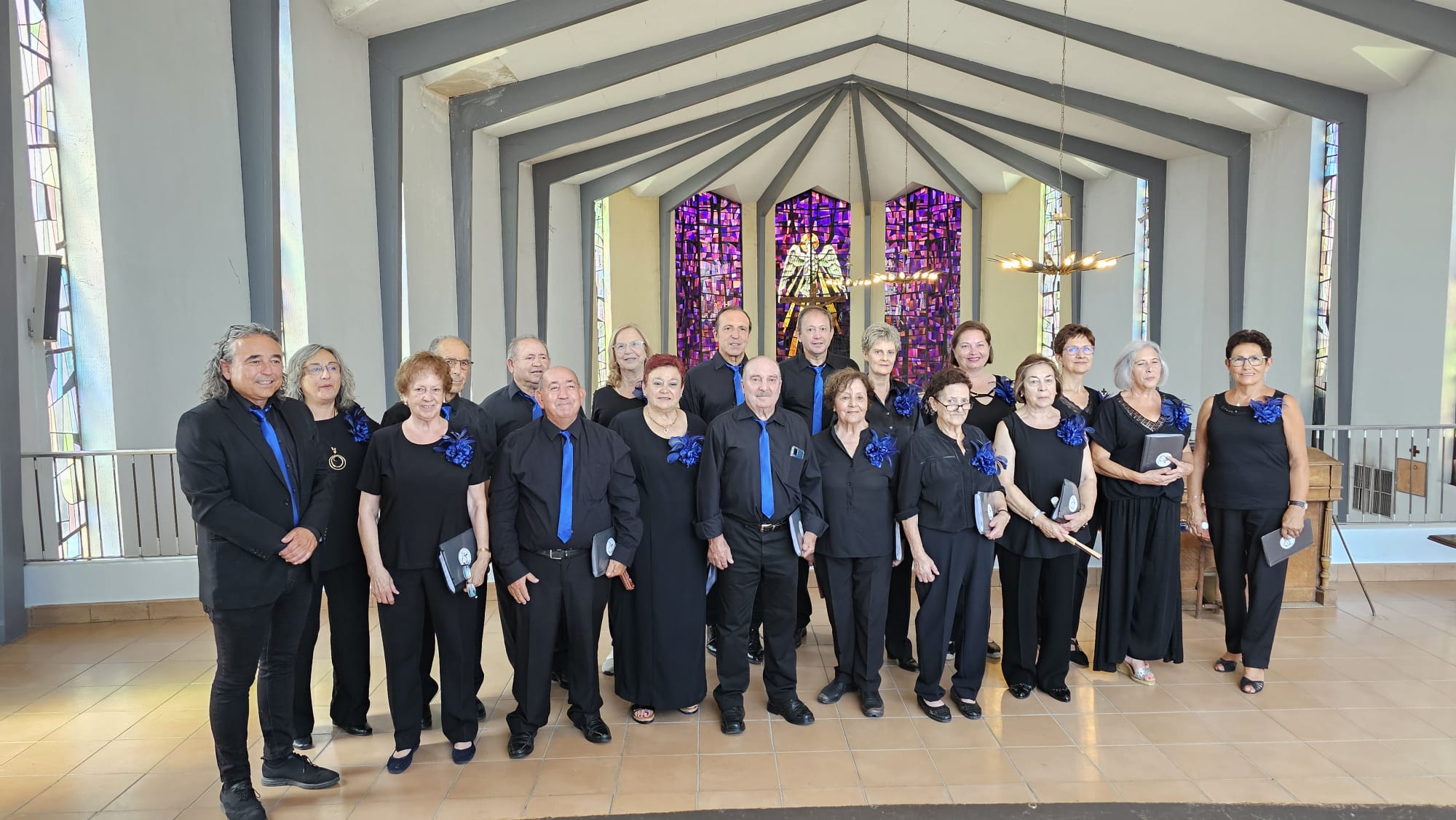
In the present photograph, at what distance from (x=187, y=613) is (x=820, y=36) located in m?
9.42

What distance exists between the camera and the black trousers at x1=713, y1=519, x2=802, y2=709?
3564 mm

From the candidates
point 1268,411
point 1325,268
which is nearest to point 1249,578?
point 1268,411

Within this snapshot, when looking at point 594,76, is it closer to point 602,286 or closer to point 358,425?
point 602,286

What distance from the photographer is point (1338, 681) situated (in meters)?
4.11

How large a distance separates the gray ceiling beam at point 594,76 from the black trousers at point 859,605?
24.3 feet

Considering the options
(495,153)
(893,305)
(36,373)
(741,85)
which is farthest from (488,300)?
(893,305)

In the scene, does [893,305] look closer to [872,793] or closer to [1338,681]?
[1338,681]

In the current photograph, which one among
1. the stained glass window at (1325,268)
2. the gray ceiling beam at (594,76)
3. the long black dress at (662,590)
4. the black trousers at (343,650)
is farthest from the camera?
the gray ceiling beam at (594,76)

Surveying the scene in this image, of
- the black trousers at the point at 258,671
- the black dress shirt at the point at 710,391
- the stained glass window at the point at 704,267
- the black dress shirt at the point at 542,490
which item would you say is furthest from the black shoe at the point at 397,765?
the stained glass window at the point at 704,267

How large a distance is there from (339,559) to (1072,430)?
10.1ft

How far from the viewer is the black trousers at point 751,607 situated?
11.7 ft

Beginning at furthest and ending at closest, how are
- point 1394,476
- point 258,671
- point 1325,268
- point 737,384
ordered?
point 1325,268
point 1394,476
point 737,384
point 258,671

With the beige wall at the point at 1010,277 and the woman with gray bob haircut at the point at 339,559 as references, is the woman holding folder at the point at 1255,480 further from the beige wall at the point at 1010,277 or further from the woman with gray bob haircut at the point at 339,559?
the beige wall at the point at 1010,277

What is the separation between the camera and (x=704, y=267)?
726 inches
